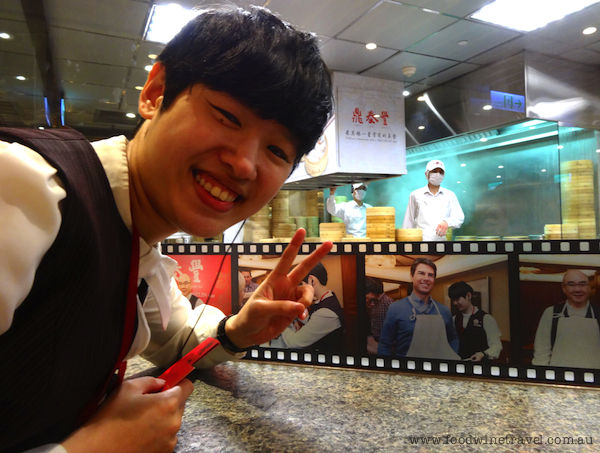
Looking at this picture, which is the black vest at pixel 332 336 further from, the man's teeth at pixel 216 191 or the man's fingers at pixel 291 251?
the man's teeth at pixel 216 191

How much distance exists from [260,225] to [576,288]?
2991mm

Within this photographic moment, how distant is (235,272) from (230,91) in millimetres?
649

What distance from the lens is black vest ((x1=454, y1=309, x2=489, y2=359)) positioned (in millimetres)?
936

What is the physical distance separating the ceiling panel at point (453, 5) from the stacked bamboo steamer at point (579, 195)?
213 centimetres

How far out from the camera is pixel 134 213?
0.63 metres

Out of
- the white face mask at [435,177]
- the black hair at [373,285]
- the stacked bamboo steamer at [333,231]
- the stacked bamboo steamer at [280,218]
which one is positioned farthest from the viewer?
the white face mask at [435,177]

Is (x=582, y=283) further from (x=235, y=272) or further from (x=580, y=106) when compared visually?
(x=580, y=106)

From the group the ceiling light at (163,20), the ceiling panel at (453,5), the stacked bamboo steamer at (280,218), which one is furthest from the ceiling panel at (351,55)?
the stacked bamboo steamer at (280,218)

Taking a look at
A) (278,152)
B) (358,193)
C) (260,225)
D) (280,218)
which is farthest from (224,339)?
(358,193)

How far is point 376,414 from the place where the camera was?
2.48ft

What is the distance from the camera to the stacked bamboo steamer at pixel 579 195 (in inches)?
163

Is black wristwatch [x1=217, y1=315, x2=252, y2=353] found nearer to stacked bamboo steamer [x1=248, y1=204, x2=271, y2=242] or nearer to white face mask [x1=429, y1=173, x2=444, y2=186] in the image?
stacked bamboo steamer [x1=248, y1=204, x2=271, y2=242]

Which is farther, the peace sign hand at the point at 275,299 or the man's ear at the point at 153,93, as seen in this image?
the peace sign hand at the point at 275,299

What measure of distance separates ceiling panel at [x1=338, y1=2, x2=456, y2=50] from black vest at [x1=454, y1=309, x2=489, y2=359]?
2.96 m
